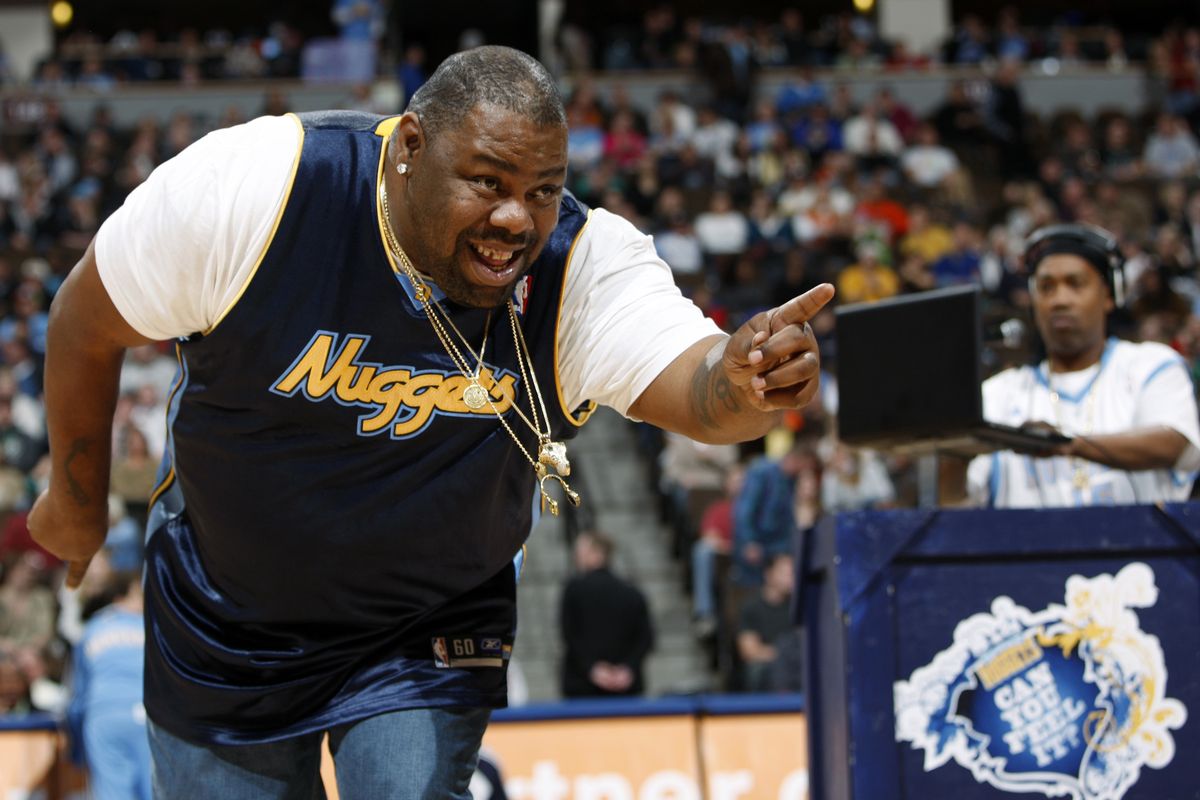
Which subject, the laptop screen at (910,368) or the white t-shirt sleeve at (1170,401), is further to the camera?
the white t-shirt sleeve at (1170,401)

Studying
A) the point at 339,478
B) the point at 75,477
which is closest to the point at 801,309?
the point at 339,478

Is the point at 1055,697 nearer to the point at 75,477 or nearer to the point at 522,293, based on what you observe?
the point at 522,293

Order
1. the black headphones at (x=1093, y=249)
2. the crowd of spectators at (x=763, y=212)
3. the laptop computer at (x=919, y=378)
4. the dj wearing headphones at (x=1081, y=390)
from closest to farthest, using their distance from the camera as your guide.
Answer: the laptop computer at (x=919, y=378) → the dj wearing headphones at (x=1081, y=390) → the black headphones at (x=1093, y=249) → the crowd of spectators at (x=763, y=212)

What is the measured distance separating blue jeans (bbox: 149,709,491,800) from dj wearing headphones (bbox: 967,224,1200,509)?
2.61 m

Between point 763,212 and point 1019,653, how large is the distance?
40.2 feet

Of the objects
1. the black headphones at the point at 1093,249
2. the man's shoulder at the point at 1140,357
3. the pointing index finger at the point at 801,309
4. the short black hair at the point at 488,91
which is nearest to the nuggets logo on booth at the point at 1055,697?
the man's shoulder at the point at 1140,357

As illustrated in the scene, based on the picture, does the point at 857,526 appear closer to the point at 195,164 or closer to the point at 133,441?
the point at 195,164

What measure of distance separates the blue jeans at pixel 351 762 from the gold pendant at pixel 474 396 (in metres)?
0.58

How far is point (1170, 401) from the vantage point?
4875mm

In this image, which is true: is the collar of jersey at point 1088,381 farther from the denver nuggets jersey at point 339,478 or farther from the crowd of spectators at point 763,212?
the crowd of spectators at point 763,212

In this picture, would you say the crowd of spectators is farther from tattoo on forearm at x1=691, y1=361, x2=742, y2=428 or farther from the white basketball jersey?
tattoo on forearm at x1=691, y1=361, x2=742, y2=428

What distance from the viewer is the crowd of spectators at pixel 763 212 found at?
34.7ft

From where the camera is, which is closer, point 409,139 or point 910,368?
point 409,139

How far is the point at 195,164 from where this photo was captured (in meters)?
2.77
